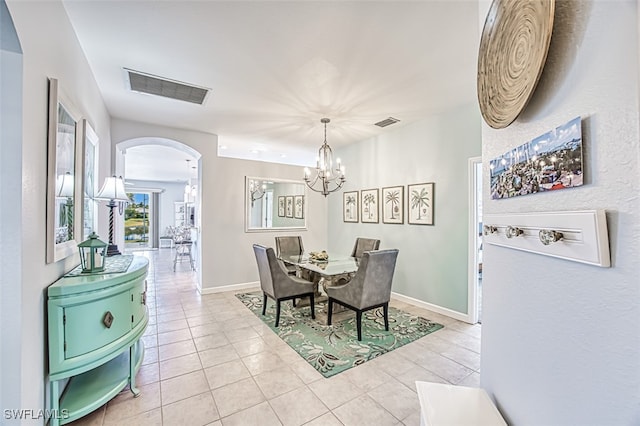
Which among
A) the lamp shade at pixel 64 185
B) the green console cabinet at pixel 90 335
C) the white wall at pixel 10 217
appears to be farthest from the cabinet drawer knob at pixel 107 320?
the lamp shade at pixel 64 185

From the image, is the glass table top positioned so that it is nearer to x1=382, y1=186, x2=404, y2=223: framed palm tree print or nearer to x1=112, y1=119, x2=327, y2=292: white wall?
x1=382, y1=186, x2=404, y2=223: framed palm tree print

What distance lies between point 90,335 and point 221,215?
335 centimetres

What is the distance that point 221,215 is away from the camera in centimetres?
501

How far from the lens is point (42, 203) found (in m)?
1.62

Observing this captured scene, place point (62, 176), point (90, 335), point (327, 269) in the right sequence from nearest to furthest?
1. point (90, 335)
2. point (62, 176)
3. point (327, 269)

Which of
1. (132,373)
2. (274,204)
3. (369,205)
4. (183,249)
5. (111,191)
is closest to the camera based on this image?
(132,373)

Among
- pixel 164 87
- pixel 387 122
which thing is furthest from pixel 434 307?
pixel 164 87

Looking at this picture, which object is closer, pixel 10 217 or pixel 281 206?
pixel 10 217

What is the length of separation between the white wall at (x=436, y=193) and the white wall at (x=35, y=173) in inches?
160

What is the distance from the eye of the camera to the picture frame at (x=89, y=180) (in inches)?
92.1

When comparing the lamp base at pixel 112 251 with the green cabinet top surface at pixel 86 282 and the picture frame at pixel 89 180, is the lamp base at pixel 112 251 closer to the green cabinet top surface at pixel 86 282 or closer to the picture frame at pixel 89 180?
the picture frame at pixel 89 180

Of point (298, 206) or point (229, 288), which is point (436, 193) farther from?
point (229, 288)

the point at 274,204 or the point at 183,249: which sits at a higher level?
the point at 274,204

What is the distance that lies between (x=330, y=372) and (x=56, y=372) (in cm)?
191
